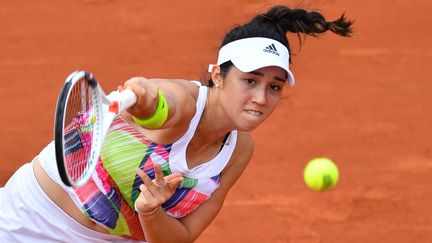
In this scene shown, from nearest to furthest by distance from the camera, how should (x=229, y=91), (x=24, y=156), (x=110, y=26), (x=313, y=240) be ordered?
(x=229, y=91), (x=313, y=240), (x=24, y=156), (x=110, y=26)

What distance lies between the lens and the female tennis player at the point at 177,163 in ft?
9.45

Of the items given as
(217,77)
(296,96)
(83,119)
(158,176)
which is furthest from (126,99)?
(296,96)

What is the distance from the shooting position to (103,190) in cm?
302

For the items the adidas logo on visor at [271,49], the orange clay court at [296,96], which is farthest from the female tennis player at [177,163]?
the orange clay court at [296,96]

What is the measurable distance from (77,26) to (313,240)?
6.98 ft

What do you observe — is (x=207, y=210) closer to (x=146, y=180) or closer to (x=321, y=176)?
(x=146, y=180)

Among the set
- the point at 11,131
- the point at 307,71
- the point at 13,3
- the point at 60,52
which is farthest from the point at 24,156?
the point at 307,71

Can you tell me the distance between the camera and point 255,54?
289 centimetres

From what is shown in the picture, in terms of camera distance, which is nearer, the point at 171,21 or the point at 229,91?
the point at 229,91

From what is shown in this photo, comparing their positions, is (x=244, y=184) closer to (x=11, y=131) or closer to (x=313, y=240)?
(x=313, y=240)

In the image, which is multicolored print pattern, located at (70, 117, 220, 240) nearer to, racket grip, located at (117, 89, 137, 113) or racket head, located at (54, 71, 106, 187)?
racket head, located at (54, 71, 106, 187)

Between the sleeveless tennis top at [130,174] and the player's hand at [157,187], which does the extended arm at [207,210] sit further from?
the player's hand at [157,187]

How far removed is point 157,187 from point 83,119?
0.37 meters

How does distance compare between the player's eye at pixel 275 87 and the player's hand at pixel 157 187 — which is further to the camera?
the player's eye at pixel 275 87
